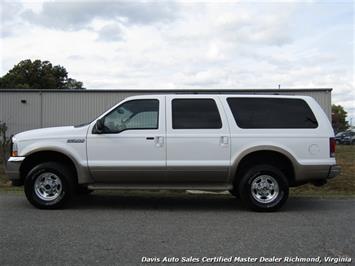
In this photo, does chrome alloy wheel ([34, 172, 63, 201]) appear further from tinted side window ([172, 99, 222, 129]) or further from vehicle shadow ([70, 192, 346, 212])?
tinted side window ([172, 99, 222, 129])

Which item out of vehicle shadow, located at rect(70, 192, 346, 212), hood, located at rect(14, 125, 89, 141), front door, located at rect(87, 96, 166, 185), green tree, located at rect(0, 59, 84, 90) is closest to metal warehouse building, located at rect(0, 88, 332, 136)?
vehicle shadow, located at rect(70, 192, 346, 212)

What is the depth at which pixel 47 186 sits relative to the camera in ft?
26.6

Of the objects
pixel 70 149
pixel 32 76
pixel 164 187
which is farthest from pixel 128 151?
pixel 32 76

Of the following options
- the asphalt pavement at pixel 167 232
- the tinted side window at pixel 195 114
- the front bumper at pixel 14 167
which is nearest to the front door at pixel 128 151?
the tinted side window at pixel 195 114

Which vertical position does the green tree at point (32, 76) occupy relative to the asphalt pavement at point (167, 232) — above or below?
above

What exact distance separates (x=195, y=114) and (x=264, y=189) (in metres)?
1.76

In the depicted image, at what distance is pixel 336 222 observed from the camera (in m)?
7.12

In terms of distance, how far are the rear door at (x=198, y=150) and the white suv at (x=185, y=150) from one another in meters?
0.02

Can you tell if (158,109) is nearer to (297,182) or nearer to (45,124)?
(297,182)

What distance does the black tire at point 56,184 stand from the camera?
26.2ft

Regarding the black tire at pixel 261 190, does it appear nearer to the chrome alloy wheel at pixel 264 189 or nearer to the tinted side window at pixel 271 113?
the chrome alloy wheel at pixel 264 189

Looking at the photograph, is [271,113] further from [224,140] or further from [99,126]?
[99,126]

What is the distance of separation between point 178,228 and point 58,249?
1.83 meters

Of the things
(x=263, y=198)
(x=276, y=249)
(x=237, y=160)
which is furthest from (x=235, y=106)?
(x=276, y=249)
